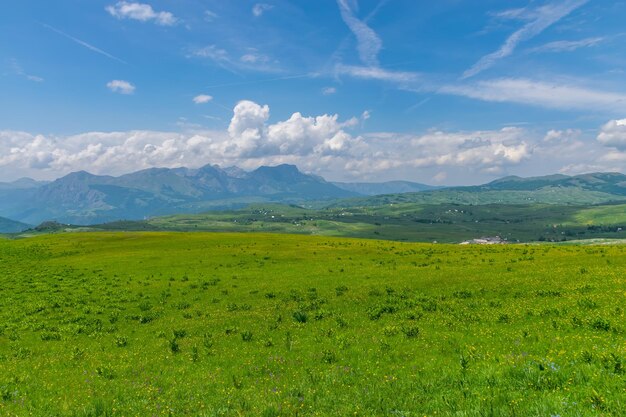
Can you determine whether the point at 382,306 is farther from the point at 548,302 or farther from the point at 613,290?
the point at 613,290

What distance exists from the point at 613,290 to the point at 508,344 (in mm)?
14177

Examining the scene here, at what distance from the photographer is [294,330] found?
74.4ft

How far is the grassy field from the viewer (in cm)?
1170

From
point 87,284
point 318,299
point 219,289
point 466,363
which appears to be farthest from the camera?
point 87,284

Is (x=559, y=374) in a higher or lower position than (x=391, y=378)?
higher

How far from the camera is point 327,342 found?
19.6 metres

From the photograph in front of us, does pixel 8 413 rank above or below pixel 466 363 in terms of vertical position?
below

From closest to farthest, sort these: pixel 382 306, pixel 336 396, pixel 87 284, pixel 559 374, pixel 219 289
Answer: pixel 559 374 < pixel 336 396 < pixel 382 306 < pixel 219 289 < pixel 87 284

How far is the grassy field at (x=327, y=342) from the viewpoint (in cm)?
1170

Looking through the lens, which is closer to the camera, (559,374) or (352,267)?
(559,374)

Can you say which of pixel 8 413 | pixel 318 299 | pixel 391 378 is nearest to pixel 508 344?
pixel 391 378

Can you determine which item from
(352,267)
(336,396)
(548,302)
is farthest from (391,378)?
(352,267)

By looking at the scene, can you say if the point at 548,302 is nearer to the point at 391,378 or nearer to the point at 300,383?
the point at 391,378

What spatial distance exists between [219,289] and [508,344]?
90.1 feet
